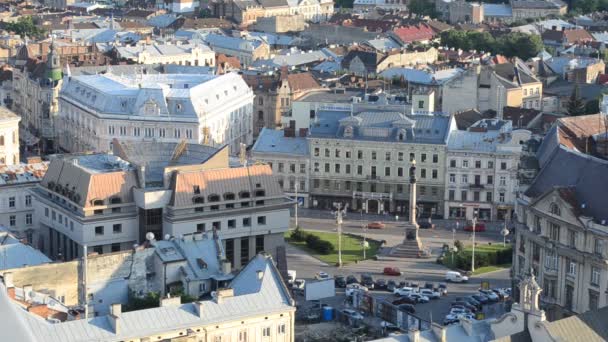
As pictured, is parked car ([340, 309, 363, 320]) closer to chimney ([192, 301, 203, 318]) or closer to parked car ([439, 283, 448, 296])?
parked car ([439, 283, 448, 296])

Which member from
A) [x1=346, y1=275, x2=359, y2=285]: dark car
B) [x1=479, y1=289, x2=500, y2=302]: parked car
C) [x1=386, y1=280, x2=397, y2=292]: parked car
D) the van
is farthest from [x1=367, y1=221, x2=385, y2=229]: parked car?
[x1=479, y1=289, x2=500, y2=302]: parked car

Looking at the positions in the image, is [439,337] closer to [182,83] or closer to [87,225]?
[87,225]

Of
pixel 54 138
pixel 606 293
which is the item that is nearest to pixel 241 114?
pixel 54 138

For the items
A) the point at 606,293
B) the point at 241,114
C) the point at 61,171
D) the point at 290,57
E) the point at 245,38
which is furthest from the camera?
the point at 245,38

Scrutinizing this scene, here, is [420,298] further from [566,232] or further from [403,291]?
[566,232]

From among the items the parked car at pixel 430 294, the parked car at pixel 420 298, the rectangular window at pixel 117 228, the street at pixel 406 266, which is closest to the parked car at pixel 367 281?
the street at pixel 406 266

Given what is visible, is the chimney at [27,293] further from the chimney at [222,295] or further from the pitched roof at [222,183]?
the pitched roof at [222,183]
